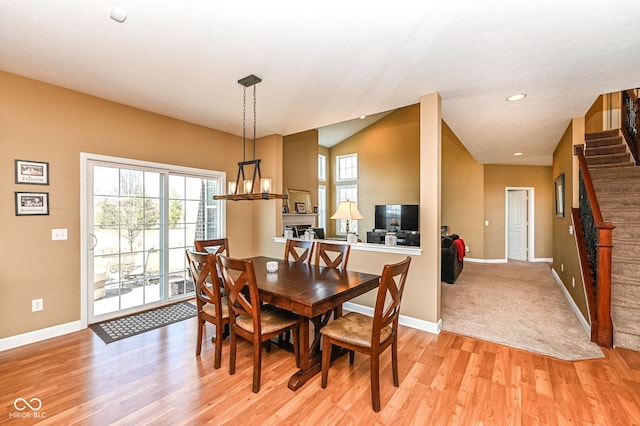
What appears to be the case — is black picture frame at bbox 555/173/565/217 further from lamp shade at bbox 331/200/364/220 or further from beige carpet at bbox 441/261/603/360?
lamp shade at bbox 331/200/364/220

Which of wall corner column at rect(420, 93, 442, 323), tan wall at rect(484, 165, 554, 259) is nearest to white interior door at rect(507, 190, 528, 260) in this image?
tan wall at rect(484, 165, 554, 259)

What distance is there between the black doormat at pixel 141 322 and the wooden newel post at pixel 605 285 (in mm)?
4579

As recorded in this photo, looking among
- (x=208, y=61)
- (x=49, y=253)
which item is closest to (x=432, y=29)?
(x=208, y=61)

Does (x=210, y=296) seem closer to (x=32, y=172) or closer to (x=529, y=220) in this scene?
(x=32, y=172)

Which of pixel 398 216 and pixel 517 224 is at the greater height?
pixel 398 216

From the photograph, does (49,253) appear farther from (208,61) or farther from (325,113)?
(325,113)

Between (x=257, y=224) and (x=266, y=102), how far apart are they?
2306 mm

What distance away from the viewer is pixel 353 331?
2111 millimetres

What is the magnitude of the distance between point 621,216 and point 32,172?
722 centimetres

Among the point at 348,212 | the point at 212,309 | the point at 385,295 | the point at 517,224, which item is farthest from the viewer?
the point at 517,224

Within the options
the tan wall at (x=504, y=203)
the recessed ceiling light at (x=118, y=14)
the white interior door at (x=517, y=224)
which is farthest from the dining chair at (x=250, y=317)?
the white interior door at (x=517, y=224)

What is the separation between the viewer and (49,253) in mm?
3018

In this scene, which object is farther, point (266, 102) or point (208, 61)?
point (266, 102)

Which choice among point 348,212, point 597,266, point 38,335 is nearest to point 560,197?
point 597,266
